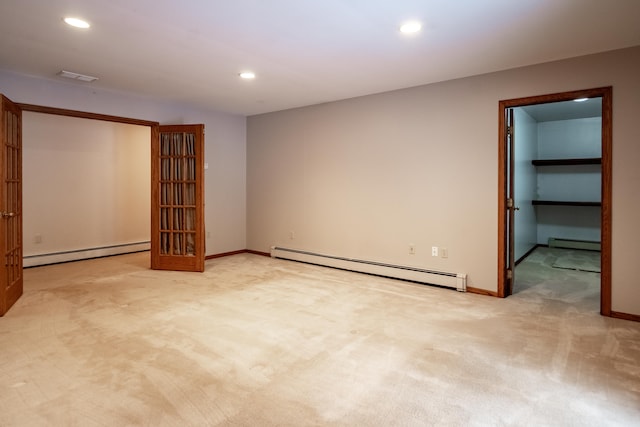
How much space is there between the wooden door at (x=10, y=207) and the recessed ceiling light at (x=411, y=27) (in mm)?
3513

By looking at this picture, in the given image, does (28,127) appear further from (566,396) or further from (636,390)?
(636,390)

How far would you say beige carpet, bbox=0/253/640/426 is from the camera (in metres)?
1.98

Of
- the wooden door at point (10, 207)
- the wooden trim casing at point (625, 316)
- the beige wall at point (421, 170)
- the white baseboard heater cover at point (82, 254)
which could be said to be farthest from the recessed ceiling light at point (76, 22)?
the wooden trim casing at point (625, 316)

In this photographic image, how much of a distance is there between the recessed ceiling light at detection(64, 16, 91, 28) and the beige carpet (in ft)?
7.82

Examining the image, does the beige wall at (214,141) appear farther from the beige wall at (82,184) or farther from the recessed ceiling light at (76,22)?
the recessed ceiling light at (76,22)

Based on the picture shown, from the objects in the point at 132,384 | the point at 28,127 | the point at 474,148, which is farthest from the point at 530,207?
the point at 28,127

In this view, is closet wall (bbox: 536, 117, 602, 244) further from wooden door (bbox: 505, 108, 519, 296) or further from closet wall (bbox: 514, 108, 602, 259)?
wooden door (bbox: 505, 108, 519, 296)

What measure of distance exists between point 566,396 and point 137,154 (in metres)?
6.89

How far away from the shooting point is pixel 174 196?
535 cm

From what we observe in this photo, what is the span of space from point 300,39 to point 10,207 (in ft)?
10.5

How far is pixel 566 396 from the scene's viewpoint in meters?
2.13

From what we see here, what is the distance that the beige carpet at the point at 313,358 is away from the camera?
6.49 feet

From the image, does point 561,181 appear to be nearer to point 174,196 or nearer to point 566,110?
point 566,110

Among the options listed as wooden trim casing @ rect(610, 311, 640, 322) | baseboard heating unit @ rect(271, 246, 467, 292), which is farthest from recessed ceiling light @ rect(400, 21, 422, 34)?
wooden trim casing @ rect(610, 311, 640, 322)
